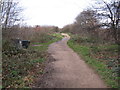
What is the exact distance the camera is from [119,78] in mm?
4969

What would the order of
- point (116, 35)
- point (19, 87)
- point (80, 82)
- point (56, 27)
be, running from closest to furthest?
point (19, 87)
point (80, 82)
point (116, 35)
point (56, 27)

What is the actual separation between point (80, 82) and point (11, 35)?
9.23 m

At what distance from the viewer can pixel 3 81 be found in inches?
200

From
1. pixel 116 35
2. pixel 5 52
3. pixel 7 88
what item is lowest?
pixel 7 88

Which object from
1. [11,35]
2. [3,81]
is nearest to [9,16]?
[11,35]

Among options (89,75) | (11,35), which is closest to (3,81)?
(89,75)

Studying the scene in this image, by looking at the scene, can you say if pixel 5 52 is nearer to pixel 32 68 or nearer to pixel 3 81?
pixel 32 68

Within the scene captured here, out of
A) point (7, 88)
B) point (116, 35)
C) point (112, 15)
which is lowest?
point (7, 88)

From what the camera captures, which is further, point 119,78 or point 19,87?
point 119,78

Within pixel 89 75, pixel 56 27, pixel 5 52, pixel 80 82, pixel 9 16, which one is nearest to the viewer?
pixel 80 82

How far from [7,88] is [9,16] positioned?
984 centimetres

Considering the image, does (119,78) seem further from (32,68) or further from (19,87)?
(32,68)

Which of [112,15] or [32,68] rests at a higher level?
[112,15]

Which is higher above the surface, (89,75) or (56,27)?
(56,27)
